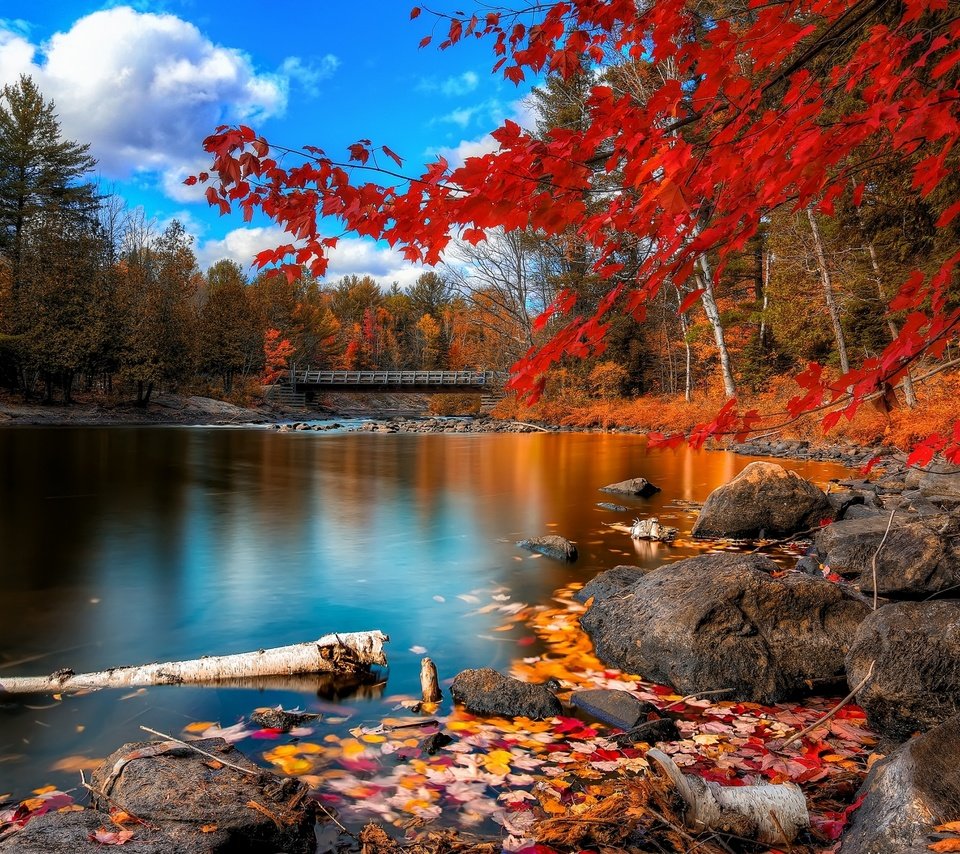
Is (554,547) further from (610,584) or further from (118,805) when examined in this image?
(118,805)

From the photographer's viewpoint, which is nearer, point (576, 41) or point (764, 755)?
point (764, 755)

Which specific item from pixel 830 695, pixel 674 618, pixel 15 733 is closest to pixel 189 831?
pixel 15 733

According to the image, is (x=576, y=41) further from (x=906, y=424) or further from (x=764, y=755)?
(x=906, y=424)

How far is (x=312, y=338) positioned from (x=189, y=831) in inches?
3024

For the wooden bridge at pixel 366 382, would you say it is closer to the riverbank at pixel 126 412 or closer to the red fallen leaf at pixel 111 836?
the riverbank at pixel 126 412

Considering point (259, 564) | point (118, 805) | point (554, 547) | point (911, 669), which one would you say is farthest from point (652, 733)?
point (259, 564)

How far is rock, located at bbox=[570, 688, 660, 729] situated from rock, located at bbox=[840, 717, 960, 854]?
1345mm

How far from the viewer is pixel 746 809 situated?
2.79 meters

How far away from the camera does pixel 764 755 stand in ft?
11.7

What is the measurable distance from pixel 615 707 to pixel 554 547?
451cm

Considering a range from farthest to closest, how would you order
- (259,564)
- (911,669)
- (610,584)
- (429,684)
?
1. (259,564)
2. (610,584)
3. (429,684)
4. (911,669)

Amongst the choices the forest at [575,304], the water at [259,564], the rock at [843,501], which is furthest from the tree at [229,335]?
the rock at [843,501]

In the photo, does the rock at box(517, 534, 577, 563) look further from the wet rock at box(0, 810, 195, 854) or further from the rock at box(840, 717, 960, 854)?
the wet rock at box(0, 810, 195, 854)

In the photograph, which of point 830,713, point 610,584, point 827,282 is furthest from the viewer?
point 827,282
